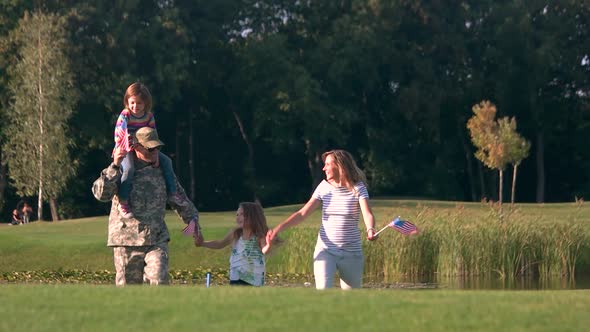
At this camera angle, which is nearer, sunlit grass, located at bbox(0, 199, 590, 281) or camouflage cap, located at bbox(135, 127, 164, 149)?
camouflage cap, located at bbox(135, 127, 164, 149)

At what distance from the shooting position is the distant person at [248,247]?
11406 millimetres

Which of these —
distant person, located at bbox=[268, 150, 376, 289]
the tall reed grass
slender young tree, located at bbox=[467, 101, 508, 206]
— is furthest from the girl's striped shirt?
slender young tree, located at bbox=[467, 101, 508, 206]

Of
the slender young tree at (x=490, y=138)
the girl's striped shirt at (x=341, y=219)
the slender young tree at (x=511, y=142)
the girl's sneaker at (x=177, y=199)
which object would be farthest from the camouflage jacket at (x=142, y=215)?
the slender young tree at (x=490, y=138)

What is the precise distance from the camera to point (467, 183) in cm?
5547

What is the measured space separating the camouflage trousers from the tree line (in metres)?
35.6

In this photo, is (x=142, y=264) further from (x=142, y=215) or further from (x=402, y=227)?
(x=402, y=227)

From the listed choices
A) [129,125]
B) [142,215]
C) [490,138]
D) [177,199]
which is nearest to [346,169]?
[177,199]

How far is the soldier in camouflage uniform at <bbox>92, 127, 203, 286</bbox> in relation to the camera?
10102mm

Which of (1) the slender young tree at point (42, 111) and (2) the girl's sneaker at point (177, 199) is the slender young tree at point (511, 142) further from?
(2) the girl's sneaker at point (177, 199)

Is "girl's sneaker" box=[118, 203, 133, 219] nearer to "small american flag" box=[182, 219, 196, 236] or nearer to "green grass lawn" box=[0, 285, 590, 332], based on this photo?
"small american flag" box=[182, 219, 196, 236]

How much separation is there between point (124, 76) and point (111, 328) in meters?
38.0

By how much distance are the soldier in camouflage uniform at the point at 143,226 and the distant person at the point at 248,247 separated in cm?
122

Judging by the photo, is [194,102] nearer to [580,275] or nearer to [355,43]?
[355,43]

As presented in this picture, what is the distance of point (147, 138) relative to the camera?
9969 millimetres
